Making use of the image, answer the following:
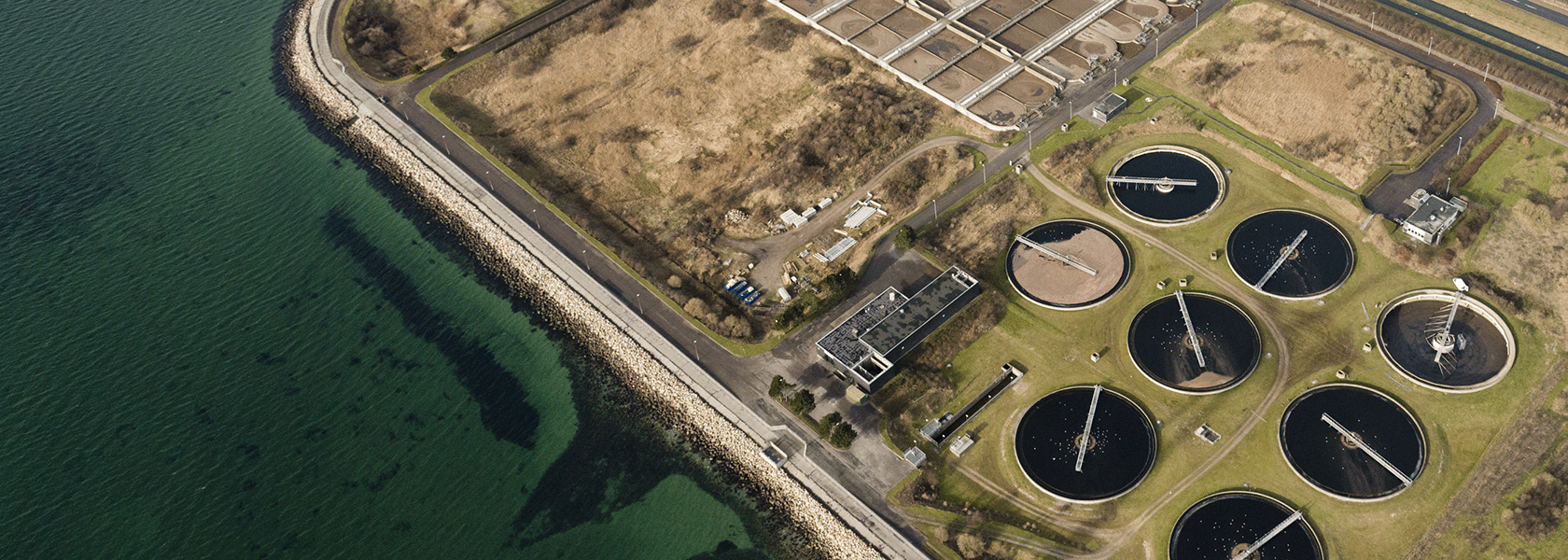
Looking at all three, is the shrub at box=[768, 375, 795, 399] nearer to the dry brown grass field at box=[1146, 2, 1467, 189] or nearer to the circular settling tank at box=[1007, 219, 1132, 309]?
the circular settling tank at box=[1007, 219, 1132, 309]

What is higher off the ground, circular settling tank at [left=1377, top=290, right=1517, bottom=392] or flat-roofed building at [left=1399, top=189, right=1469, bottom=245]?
flat-roofed building at [left=1399, top=189, right=1469, bottom=245]

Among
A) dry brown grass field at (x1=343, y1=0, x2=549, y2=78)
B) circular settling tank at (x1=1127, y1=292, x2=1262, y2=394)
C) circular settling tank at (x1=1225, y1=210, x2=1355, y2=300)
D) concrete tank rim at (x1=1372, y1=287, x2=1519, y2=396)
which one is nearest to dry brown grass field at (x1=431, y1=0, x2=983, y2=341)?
dry brown grass field at (x1=343, y1=0, x2=549, y2=78)

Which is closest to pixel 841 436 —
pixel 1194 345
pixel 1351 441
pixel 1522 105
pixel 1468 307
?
pixel 1194 345

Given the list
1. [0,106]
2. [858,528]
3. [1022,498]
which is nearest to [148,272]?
[0,106]

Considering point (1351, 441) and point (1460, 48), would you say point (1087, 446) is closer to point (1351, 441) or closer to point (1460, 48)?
point (1351, 441)

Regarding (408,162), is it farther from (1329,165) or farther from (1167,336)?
(1329,165)

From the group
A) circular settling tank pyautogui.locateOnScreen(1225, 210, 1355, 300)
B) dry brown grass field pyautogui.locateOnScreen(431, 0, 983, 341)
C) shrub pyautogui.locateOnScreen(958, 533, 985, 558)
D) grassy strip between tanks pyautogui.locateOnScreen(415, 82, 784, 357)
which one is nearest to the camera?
shrub pyautogui.locateOnScreen(958, 533, 985, 558)

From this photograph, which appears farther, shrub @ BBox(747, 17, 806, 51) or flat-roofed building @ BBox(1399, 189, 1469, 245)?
shrub @ BBox(747, 17, 806, 51)
